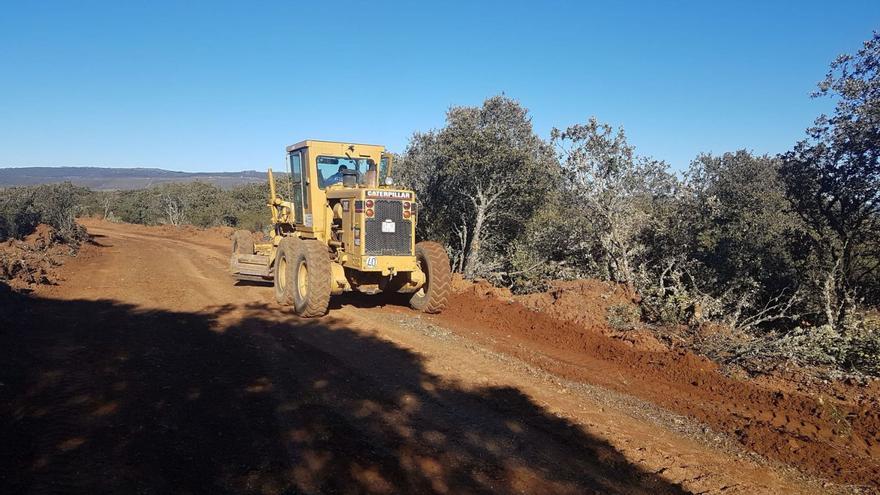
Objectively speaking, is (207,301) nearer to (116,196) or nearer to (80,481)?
(80,481)

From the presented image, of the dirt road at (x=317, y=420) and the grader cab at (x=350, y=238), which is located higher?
the grader cab at (x=350, y=238)

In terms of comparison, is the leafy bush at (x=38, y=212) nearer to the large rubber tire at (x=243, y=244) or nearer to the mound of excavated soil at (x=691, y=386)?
the large rubber tire at (x=243, y=244)

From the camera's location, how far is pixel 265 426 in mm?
4566

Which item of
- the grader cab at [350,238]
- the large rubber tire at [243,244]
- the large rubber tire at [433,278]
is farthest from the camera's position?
the large rubber tire at [243,244]

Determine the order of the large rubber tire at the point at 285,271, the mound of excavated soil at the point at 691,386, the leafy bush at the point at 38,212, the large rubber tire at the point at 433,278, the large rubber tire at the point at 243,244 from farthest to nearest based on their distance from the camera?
1. the leafy bush at the point at 38,212
2. the large rubber tire at the point at 243,244
3. the large rubber tire at the point at 285,271
4. the large rubber tire at the point at 433,278
5. the mound of excavated soil at the point at 691,386

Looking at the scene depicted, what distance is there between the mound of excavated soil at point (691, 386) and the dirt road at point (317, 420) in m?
0.31

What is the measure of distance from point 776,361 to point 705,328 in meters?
1.23

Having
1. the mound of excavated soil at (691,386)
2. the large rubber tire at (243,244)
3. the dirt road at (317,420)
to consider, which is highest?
the large rubber tire at (243,244)

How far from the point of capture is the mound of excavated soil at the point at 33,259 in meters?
11.0

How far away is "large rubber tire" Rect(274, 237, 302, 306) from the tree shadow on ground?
2593mm

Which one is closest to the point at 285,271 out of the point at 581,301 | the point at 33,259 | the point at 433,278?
the point at 433,278

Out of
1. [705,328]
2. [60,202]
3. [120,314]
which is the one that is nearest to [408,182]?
[120,314]

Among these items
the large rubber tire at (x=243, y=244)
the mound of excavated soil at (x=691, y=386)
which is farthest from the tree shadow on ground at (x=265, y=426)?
the large rubber tire at (x=243, y=244)

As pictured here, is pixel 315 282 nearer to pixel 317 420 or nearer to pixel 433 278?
pixel 433 278
